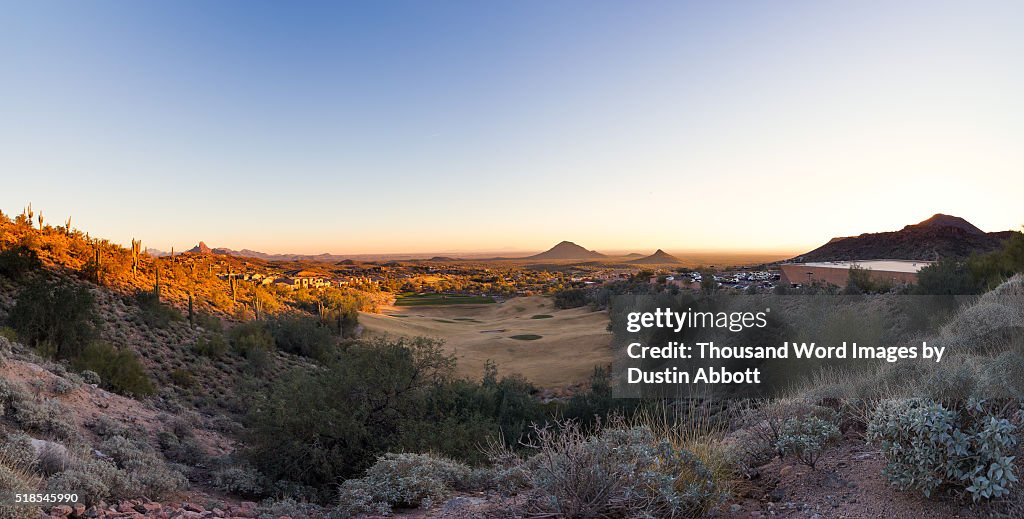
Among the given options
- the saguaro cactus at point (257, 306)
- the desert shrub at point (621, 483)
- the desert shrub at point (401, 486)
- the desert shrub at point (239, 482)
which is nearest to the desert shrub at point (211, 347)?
the saguaro cactus at point (257, 306)

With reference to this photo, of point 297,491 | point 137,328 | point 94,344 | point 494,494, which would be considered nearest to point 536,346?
point 137,328

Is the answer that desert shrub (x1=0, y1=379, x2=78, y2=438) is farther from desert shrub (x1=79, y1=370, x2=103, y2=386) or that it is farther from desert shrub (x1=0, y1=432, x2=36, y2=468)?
desert shrub (x1=79, y1=370, x2=103, y2=386)

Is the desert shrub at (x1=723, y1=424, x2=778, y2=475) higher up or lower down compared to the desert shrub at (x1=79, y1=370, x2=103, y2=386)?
higher up

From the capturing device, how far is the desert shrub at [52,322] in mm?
14305

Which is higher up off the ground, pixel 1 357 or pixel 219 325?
pixel 1 357

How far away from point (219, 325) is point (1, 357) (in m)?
16.8

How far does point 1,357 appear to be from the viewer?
30.6 ft

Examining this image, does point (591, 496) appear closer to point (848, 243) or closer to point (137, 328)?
point (137, 328)

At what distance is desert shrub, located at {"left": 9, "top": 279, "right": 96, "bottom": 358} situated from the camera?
14.3m

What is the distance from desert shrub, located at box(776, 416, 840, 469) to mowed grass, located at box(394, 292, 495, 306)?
213 feet

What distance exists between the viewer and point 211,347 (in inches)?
828

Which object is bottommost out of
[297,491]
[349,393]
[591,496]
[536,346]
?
[536,346]

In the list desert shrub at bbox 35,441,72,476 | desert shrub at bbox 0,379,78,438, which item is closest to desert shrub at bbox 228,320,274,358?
desert shrub at bbox 0,379,78,438

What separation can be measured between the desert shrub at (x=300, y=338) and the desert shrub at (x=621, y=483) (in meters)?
24.7
